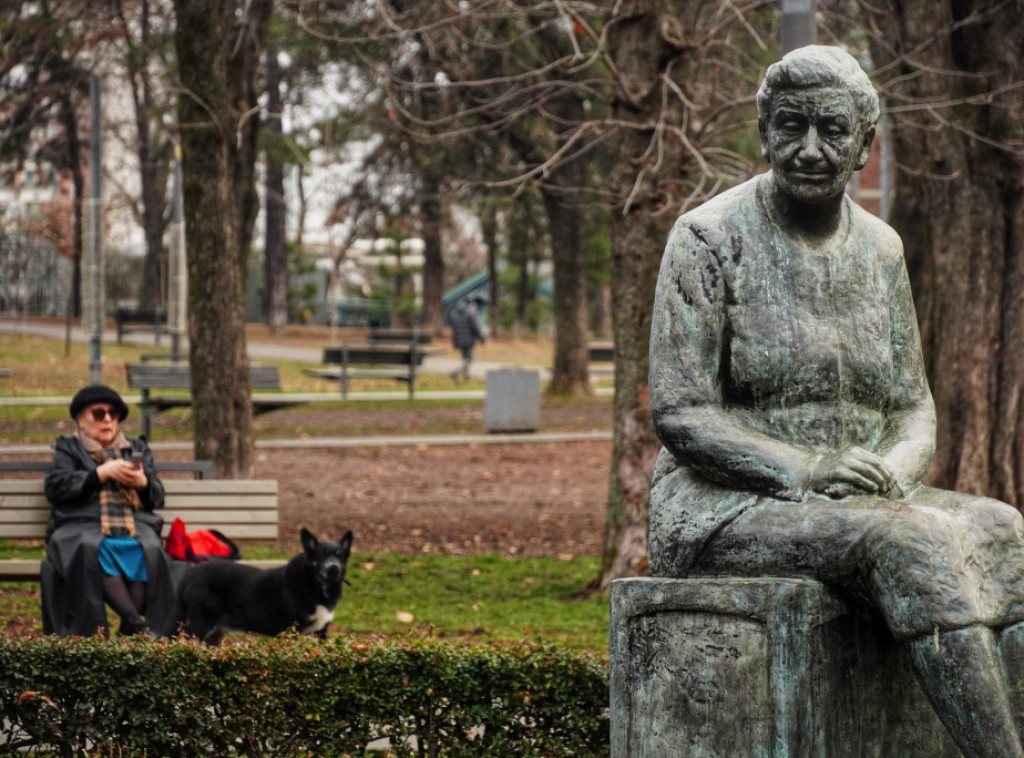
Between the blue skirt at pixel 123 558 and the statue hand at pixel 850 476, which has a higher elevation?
the statue hand at pixel 850 476

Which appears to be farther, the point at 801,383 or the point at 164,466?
the point at 164,466

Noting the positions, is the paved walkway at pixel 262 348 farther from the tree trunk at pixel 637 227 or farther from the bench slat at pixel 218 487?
the bench slat at pixel 218 487

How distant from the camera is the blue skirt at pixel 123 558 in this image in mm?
8312

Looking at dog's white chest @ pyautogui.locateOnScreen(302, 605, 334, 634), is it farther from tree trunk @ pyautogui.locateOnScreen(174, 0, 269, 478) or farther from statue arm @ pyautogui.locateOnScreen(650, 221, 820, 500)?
tree trunk @ pyautogui.locateOnScreen(174, 0, 269, 478)

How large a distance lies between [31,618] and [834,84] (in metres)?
7.23

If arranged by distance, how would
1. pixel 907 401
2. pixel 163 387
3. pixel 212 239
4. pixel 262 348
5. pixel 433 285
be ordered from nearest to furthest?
pixel 907 401 → pixel 212 239 → pixel 163 387 → pixel 262 348 → pixel 433 285

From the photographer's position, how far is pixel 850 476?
439 centimetres

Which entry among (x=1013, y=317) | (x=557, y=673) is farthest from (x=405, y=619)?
(x=1013, y=317)

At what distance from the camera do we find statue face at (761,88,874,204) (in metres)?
4.48

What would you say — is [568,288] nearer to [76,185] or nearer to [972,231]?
[972,231]

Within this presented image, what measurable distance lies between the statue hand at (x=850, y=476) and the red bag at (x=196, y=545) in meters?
5.27

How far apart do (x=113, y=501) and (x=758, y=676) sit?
16.1 feet

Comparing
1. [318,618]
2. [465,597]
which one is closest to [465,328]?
[465,597]

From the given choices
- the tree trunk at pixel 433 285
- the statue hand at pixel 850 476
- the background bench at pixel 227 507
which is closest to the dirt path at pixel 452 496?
the background bench at pixel 227 507
